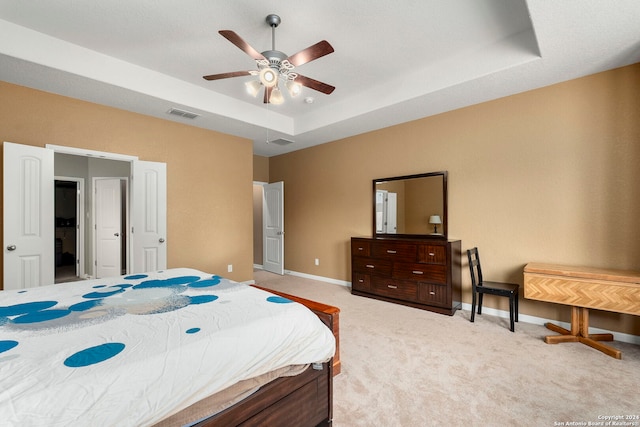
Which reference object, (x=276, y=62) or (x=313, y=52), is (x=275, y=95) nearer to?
(x=276, y=62)

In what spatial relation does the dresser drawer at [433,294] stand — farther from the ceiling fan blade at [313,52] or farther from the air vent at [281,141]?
the air vent at [281,141]

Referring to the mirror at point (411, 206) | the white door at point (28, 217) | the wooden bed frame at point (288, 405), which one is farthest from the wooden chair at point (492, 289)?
the white door at point (28, 217)

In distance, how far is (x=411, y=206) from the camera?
14.2ft

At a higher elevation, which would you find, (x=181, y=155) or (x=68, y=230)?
(x=181, y=155)

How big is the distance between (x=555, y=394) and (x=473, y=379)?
0.50m

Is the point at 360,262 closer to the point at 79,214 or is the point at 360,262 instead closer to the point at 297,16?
the point at 297,16

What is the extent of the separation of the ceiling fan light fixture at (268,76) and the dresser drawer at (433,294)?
2988 mm

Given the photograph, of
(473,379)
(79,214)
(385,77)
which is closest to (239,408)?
(473,379)

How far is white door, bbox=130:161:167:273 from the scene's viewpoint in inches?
153

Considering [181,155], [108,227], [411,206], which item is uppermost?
[181,155]

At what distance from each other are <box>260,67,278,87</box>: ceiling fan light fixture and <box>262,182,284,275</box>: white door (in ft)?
11.8

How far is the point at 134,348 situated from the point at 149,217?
11.0 feet

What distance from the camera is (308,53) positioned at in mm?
2244

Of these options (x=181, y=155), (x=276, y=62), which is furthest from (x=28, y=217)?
(x=276, y=62)
